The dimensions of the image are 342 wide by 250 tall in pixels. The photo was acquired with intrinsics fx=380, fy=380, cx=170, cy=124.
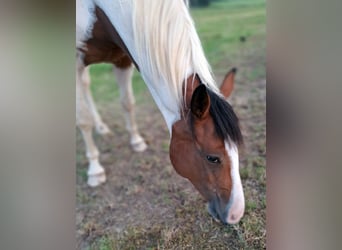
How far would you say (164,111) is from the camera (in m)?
0.96

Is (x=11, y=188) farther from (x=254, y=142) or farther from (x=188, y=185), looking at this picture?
(x=254, y=142)

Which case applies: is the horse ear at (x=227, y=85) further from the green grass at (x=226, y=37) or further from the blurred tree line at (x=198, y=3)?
the blurred tree line at (x=198, y=3)

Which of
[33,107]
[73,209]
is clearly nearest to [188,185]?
[73,209]

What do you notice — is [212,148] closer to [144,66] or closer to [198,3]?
[144,66]

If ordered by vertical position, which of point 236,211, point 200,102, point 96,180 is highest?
point 200,102

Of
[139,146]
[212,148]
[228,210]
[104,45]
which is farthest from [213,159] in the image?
[139,146]

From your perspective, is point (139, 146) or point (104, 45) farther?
point (139, 146)

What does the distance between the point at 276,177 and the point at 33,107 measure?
631 millimetres

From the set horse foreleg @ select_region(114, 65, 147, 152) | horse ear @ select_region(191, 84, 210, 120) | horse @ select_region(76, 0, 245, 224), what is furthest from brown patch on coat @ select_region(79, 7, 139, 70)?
horse ear @ select_region(191, 84, 210, 120)

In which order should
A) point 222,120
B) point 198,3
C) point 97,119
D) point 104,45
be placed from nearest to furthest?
point 222,120 < point 104,45 < point 198,3 < point 97,119

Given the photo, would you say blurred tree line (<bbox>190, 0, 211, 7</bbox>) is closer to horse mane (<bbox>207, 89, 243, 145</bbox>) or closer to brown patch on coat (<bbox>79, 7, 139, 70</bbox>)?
brown patch on coat (<bbox>79, 7, 139, 70</bbox>)

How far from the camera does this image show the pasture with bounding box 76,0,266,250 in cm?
95

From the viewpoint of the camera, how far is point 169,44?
0.93 m

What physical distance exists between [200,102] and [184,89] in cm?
6
